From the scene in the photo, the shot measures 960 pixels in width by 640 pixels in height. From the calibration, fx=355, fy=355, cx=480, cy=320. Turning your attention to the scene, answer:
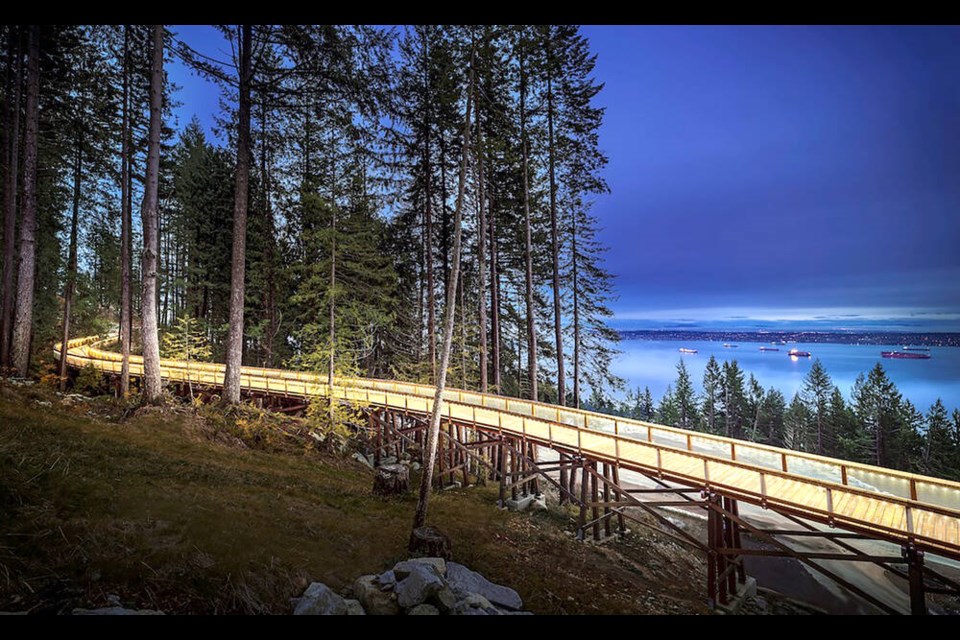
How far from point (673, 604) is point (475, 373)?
1450 cm

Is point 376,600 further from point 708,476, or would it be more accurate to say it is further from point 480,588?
point 708,476

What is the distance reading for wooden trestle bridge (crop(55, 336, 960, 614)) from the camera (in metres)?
6.30

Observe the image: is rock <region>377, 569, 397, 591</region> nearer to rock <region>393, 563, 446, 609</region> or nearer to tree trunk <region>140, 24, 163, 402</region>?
rock <region>393, 563, 446, 609</region>

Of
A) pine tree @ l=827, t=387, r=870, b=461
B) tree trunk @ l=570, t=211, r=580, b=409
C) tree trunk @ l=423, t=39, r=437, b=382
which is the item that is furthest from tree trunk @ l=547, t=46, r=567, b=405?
pine tree @ l=827, t=387, r=870, b=461

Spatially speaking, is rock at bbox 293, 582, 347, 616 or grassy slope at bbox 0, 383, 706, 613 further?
rock at bbox 293, 582, 347, 616

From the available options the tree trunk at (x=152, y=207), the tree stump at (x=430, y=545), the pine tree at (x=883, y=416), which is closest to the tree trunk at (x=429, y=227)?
the tree trunk at (x=152, y=207)

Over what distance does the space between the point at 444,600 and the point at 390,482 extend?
597 centimetres

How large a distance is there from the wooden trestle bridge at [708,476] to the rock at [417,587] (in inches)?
229

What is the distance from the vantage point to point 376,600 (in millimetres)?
4379

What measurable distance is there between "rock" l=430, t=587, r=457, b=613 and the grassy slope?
1.50m

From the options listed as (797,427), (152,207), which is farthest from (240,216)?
(797,427)

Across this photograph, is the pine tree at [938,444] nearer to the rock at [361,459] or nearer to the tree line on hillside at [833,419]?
the tree line on hillside at [833,419]

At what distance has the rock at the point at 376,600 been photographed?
14.2ft

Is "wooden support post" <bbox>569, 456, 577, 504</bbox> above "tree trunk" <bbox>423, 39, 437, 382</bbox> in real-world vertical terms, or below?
below
